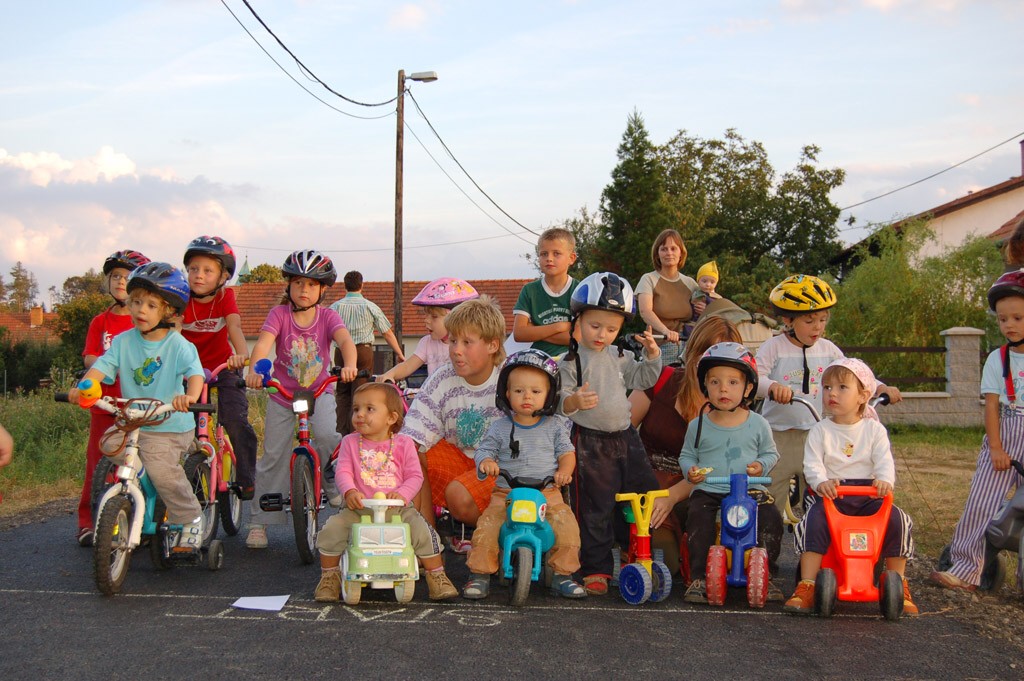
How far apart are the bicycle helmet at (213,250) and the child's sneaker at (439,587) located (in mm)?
2935

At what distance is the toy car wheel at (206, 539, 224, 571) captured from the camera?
6.02m

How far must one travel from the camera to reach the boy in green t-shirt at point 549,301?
6805mm

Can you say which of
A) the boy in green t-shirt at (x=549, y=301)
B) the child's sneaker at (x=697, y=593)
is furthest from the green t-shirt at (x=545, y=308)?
the child's sneaker at (x=697, y=593)

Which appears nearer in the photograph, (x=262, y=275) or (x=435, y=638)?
(x=435, y=638)

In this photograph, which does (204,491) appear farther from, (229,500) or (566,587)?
(566,587)

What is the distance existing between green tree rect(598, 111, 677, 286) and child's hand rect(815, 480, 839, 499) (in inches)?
1072

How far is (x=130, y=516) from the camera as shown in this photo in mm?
5352

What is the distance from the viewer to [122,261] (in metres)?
6.98

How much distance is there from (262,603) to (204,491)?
4.38 ft

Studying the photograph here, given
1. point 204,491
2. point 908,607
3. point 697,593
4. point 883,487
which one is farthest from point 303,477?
point 908,607

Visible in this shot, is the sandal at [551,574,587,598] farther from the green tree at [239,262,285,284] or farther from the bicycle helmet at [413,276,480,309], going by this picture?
the green tree at [239,262,285,284]

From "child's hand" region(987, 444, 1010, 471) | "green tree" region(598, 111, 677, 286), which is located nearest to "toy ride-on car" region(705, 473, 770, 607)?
"child's hand" region(987, 444, 1010, 471)

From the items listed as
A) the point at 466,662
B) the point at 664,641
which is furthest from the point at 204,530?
the point at 664,641

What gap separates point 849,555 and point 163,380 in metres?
4.13
